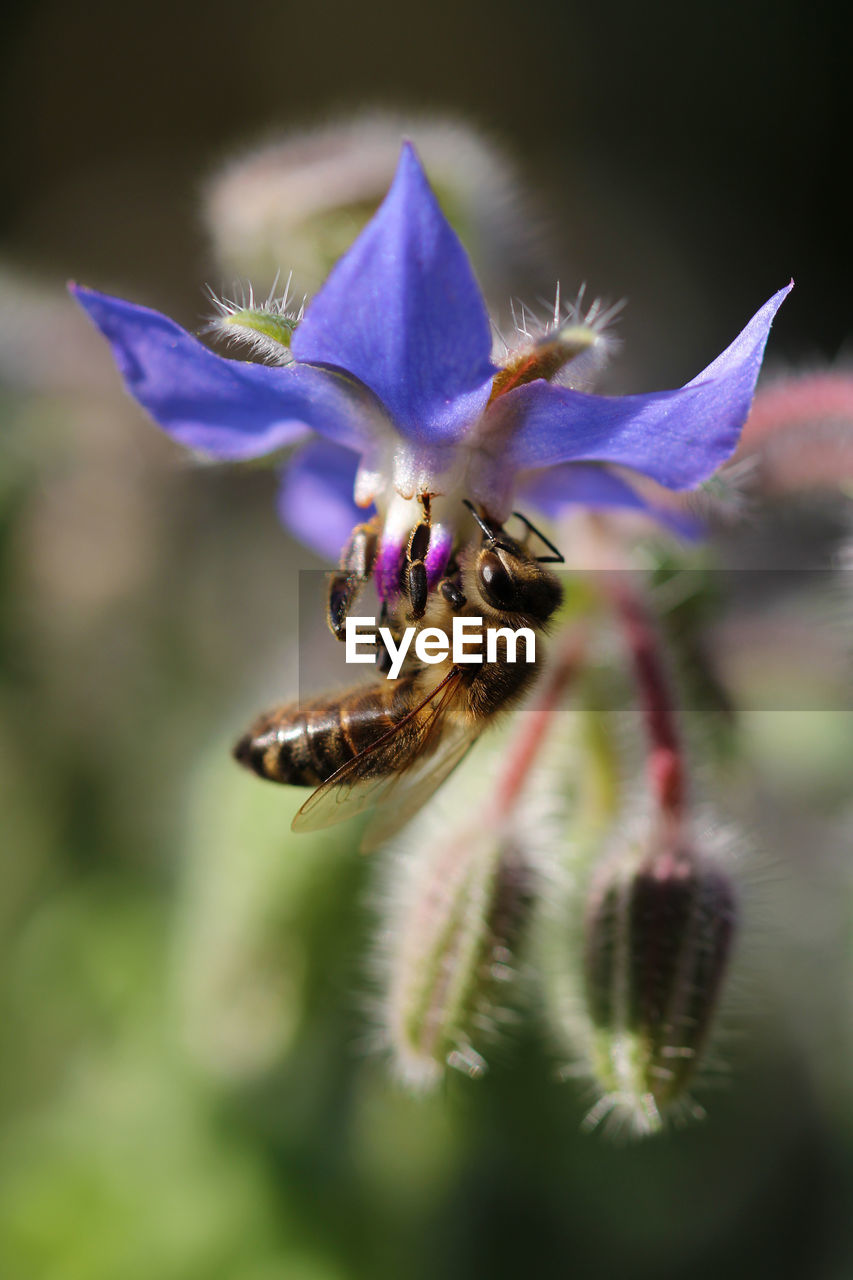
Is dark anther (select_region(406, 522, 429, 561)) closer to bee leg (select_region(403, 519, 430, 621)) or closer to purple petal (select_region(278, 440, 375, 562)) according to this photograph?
bee leg (select_region(403, 519, 430, 621))

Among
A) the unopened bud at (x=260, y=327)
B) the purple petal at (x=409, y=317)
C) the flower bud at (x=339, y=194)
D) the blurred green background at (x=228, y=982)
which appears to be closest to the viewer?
the purple petal at (x=409, y=317)

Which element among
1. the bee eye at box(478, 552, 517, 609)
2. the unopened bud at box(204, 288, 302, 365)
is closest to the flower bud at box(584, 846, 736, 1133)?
the bee eye at box(478, 552, 517, 609)

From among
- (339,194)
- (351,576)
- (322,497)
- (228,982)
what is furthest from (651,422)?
(228,982)

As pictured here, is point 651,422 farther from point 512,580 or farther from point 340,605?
point 340,605

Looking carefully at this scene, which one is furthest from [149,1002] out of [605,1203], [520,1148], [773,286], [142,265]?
[773,286]

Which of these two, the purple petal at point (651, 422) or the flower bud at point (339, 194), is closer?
the purple petal at point (651, 422)

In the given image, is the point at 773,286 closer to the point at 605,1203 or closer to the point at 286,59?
the point at 286,59

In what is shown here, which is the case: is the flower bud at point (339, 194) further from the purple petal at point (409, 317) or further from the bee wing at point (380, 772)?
the bee wing at point (380, 772)

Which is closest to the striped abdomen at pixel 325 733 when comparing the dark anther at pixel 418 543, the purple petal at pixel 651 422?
the dark anther at pixel 418 543
